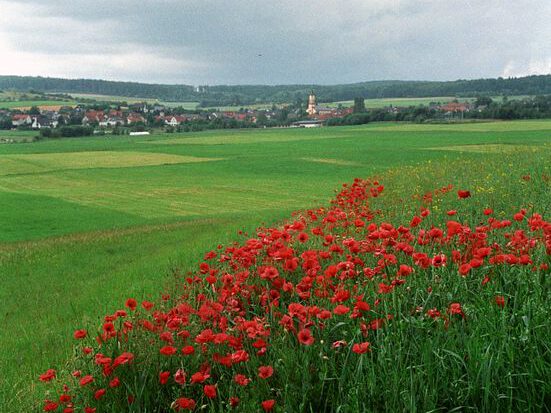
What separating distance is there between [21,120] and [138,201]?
3998 inches

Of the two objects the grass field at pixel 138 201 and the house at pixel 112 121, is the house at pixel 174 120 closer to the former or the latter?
the house at pixel 112 121

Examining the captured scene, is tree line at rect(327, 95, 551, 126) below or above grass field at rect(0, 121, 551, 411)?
above

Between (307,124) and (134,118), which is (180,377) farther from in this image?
(134,118)

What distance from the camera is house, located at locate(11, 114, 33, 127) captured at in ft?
400

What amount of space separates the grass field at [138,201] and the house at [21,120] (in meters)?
44.1

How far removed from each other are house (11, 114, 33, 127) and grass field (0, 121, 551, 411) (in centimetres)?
4409

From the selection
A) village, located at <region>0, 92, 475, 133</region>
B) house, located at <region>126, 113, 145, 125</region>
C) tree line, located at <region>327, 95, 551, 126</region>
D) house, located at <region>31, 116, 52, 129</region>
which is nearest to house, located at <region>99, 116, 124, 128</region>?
village, located at <region>0, 92, 475, 133</region>

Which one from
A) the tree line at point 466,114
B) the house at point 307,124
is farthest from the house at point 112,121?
the tree line at point 466,114

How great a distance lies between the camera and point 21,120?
123 m

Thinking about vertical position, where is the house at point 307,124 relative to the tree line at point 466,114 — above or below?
below

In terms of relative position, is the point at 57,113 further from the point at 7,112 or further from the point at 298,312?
the point at 298,312

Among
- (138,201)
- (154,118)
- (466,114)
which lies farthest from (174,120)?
(138,201)

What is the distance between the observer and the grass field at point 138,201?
9.91 m

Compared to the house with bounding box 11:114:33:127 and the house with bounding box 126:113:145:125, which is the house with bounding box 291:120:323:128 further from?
the house with bounding box 11:114:33:127
